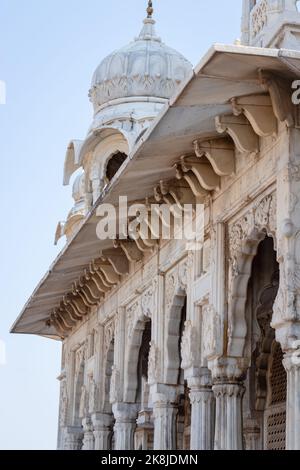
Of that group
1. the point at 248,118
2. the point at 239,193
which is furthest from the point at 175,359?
the point at 248,118

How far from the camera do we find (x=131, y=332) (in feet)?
48.8

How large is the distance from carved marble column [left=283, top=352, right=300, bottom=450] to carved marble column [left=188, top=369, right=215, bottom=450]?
2740mm

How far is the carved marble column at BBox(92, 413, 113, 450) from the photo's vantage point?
16703 mm

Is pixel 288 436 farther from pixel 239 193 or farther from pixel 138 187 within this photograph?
pixel 138 187

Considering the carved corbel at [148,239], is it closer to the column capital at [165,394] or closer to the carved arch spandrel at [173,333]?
the carved arch spandrel at [173,333]

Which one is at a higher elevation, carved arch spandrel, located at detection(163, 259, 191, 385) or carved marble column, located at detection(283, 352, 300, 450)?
carved arch spandrel, located at detection(163, 259, 191, 385)

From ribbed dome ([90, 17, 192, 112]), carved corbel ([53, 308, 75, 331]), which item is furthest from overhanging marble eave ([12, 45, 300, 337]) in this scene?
ribbed dome ([90, 17, 192, 112])

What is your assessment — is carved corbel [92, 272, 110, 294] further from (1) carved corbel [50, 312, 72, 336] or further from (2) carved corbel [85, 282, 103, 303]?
(1) carved corbel [50, 312, 72, 336]

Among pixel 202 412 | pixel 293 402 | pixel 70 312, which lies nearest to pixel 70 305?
pixel 70 312

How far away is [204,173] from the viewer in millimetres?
11094

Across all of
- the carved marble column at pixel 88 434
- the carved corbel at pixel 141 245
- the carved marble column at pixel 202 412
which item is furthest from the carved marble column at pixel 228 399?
the carved marble column at pixel 88 434

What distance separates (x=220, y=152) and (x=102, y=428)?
7375 mm

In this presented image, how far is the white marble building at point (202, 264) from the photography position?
8.99m

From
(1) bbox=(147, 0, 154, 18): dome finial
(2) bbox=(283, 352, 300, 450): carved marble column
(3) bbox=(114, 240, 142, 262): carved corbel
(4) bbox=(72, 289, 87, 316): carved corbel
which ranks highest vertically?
(1) bbox=(147, 0, 154, 18): dome finial
